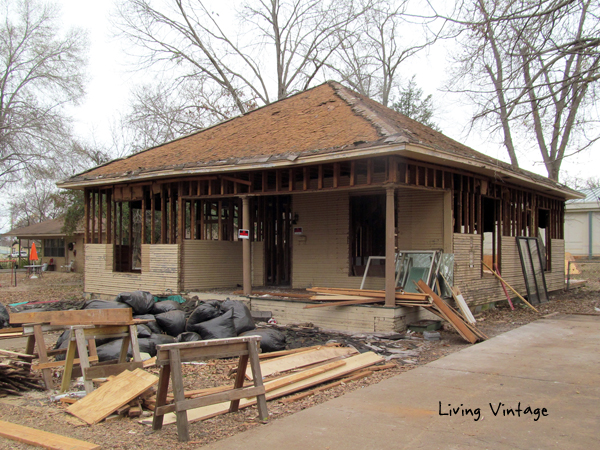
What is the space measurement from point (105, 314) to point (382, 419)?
3420mm

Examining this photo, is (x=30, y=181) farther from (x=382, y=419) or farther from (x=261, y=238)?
(x=382, y=419)

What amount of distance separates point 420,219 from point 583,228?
26420mm

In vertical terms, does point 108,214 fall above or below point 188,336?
above

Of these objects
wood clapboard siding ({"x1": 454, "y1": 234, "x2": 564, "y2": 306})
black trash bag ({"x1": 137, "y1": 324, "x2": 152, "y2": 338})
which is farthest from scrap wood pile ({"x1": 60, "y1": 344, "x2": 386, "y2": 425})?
wood clapboard siding ({"x1": 454, "y1": 234, "x2": 564, "y2": 306})

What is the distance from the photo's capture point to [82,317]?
6219mm

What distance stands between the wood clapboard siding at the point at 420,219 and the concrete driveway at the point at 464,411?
3747 mm

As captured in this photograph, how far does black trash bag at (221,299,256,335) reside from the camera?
900 cm

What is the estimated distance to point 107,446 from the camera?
434 cm

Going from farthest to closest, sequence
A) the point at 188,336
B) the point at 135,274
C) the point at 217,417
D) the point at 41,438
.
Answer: the point at 135,274
the point at 188,336
the point at 217,417
the point at 41,438

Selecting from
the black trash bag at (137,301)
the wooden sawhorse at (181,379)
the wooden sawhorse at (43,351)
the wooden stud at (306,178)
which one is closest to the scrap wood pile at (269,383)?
the wooden sawhorse at (181,379)

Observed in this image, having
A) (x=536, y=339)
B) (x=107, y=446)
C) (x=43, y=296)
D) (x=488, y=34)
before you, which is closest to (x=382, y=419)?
(x=107, y=446)

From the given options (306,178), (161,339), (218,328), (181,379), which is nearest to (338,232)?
(306,178)

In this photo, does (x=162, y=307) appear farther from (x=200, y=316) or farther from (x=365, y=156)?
(x=365, y=156)

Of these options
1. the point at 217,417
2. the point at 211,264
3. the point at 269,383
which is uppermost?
the point at 211,264
